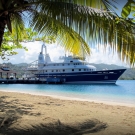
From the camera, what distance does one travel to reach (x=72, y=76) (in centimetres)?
4291

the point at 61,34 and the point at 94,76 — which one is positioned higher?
the point at 61,34

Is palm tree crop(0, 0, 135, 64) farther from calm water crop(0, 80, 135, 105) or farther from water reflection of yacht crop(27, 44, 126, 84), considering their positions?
water reflection of yacht crop(27, 44, 126, 84)

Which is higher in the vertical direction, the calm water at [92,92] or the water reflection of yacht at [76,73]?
the water reflection of yacht at [76,73]

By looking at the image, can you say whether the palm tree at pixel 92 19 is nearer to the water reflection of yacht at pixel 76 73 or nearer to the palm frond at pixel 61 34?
the palm frond at pixel 61 34

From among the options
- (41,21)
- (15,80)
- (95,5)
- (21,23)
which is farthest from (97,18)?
(15,80)

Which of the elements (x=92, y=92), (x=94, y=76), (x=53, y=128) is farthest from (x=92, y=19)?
(x=94, y=76)

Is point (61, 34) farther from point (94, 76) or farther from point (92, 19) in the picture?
point (94, 76)

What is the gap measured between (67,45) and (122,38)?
80.2 inches

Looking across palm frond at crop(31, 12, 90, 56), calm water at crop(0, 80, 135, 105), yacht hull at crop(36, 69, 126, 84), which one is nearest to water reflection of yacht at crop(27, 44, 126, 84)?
yacht hull at crop(36, 69, 126, 84)

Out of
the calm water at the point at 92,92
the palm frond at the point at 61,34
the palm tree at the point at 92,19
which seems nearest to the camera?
the palm tree at the point at 92,19

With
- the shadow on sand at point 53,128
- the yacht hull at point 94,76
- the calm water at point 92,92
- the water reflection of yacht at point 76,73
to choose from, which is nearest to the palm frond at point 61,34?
the shadow on sand at point 53,128

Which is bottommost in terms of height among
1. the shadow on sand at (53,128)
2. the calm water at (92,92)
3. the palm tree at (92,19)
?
the calm water at (92,92)

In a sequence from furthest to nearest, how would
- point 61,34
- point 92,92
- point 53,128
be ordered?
1. point 92,92
2. point 61,34
3. point 53,128

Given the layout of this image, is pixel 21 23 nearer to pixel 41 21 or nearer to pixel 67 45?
pixel 41 21
